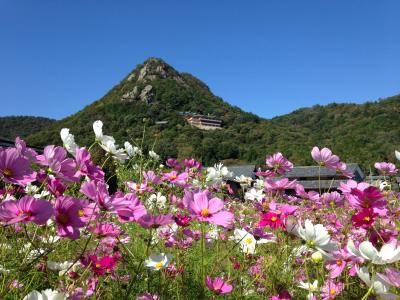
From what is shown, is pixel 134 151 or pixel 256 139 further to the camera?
pixel 256 139

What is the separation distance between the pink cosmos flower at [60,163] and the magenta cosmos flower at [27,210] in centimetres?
19

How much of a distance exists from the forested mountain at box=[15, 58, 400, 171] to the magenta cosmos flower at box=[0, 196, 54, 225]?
29.0 meters

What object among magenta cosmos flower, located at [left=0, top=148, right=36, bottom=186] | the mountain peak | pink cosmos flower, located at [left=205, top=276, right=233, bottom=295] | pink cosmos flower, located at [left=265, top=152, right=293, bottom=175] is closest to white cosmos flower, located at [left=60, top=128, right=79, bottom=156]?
magenta cosmos flower, located at [left=0, top=148, right=36, bottom=186]

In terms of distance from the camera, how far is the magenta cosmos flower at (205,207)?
107cm

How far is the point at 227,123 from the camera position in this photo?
6406 cm

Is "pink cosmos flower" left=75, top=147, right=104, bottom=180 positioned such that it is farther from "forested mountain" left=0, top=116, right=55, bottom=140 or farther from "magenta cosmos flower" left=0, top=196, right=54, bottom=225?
"forested mountain" left=0, top=116, right=55, bottom=140

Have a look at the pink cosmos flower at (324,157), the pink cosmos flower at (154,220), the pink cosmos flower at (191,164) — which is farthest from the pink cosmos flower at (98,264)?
the pink cosmos flower at (191,164)

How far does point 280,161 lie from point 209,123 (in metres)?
58.4

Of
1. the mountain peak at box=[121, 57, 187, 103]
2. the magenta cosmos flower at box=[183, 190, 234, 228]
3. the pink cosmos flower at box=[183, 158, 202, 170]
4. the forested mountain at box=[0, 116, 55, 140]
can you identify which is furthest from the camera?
the forested mountain at box=[0, 116, 55, 140]

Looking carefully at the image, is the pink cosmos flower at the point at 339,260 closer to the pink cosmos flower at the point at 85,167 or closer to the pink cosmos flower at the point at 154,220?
the pink cosmos flower at the point at 154,220

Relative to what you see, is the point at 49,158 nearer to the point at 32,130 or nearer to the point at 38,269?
the point at 38,269

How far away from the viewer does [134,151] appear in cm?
285

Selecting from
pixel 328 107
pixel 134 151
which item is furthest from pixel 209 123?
pixel 134 151

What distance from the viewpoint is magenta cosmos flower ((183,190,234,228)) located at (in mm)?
1074
